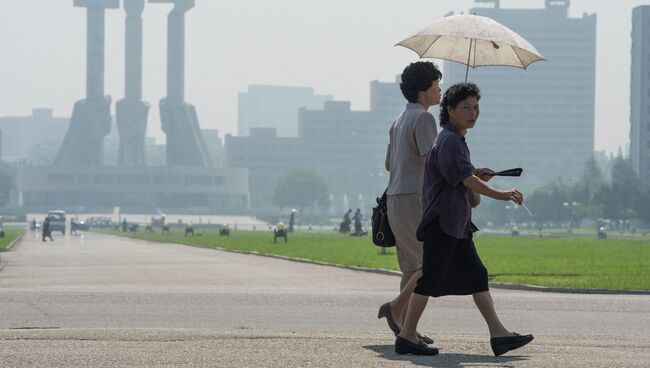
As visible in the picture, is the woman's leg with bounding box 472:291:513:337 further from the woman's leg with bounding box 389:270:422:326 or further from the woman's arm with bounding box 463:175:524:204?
the woman's leg with bounding box 389:270:422:326

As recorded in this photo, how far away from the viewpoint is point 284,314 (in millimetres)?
16125

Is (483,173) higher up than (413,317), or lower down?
higher up

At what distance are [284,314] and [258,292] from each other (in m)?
4.09

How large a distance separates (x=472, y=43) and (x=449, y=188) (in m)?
2.61

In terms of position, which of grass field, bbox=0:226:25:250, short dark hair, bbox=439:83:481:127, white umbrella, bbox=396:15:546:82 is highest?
white umbrella, bbox=396:15:546:82

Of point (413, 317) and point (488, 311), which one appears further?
point (413, 317)

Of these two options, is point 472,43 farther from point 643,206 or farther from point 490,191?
point 643,206

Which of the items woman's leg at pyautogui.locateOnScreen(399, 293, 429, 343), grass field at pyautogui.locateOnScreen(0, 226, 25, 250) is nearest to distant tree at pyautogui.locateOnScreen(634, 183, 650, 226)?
grass field at pyautogui.locateOnScreen(0, 226, 25, 250)

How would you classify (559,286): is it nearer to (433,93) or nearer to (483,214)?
(433,93)

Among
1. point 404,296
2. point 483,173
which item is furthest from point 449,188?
point 404,296

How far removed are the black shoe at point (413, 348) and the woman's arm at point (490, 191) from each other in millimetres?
1141

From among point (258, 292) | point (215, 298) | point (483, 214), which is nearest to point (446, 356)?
point (215, 298)

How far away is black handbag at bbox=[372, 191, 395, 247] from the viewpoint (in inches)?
472

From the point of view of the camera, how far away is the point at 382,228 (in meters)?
12.0
